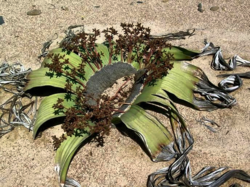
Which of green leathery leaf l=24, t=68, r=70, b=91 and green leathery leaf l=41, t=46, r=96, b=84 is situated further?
green leathery leaf l=41, t=46, r=96, b=84

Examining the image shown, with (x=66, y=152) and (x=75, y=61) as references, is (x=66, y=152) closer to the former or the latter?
(x=66, y=152)

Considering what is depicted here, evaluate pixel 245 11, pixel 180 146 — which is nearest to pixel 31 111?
pixel 180 146

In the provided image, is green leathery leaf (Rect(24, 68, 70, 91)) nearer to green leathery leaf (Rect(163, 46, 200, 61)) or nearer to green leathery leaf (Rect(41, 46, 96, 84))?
green leathery leaf (Rect(41, 46, 96, 84))

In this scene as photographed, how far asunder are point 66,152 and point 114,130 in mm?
476

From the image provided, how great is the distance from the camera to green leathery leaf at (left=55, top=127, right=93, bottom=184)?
2000 mm

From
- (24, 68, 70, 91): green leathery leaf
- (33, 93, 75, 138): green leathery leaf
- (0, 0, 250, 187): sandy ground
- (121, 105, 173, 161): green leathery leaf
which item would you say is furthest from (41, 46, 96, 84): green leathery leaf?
(121, 105, 173, 161): green leathery leaf

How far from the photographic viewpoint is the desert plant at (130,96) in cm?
209

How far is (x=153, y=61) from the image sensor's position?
2562 millimetres

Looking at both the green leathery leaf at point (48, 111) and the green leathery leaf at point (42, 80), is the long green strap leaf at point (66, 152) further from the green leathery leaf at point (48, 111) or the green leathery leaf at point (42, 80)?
the green leathery leaf at point (42, 80)

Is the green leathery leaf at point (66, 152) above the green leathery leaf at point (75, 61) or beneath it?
beneath

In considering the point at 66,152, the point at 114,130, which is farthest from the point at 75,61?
the point at 66,152

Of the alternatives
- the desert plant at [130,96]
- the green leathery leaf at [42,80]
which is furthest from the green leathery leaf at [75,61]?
the green leathery leaf at [42,80]

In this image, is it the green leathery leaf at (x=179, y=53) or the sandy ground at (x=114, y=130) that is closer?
the sandy ground at (x=114, y=130)

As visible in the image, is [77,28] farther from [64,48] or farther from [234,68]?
[234,68]
